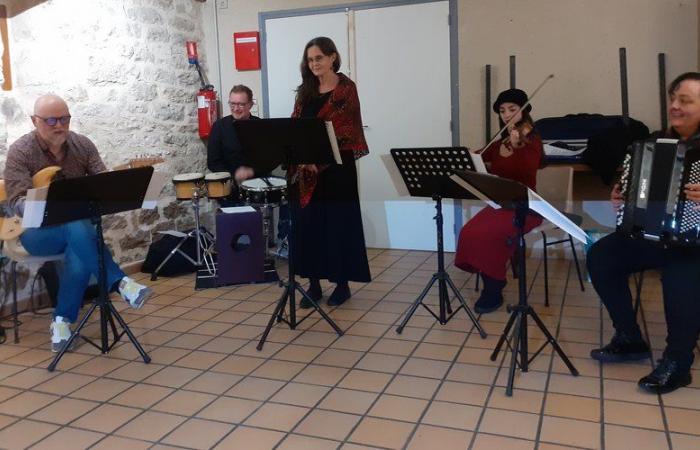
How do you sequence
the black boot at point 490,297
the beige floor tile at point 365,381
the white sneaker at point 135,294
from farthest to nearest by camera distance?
1. the black boot at point 490,297
2. the white sneaker at point 135,294
3. the beige floor tile at point 365,381

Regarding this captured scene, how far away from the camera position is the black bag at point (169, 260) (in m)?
4.25

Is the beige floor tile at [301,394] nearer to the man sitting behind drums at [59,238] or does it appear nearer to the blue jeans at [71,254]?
the man sitting behind drums at [59,238]

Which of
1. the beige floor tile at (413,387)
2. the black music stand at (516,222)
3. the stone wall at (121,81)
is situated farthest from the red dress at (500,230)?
the stone wall at (121,81)

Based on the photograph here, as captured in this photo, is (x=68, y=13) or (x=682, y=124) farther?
(x=68, y=13)

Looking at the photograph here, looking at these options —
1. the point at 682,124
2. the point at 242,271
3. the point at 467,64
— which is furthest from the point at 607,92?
the point at 242,271

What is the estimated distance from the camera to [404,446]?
77.5 inches

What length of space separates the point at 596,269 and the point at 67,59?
3.16 m

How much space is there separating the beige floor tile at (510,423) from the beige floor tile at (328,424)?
1.40 ft

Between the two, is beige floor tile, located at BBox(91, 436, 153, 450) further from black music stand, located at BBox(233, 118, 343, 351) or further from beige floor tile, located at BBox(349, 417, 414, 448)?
black music stand, located at BBox(233, 118, 343, 351)

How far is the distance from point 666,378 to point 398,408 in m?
0.95

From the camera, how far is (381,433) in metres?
2.06

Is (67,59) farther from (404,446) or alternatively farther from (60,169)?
(404,446)

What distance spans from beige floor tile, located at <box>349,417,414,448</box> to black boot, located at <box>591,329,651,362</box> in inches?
36.6

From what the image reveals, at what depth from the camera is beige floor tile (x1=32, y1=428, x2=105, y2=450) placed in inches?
80.7
